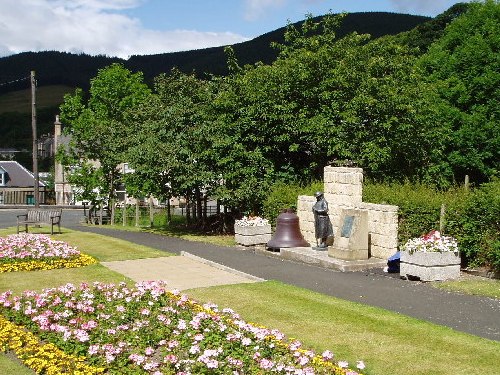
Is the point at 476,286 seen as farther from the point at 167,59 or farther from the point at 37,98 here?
the point at 37,98

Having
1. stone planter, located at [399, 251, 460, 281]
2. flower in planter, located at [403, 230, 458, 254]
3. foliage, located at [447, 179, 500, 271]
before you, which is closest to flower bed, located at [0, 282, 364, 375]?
stone planter, located at [399, 251, 460, 281]

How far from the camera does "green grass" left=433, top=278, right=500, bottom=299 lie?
39.8 feet

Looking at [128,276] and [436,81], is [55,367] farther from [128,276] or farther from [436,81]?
[436,81]

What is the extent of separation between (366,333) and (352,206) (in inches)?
348

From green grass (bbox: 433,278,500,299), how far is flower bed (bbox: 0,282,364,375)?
17.5 ft

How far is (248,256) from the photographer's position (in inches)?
711

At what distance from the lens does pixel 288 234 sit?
1838 cm

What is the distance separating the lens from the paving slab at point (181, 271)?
A: 13.9 metres

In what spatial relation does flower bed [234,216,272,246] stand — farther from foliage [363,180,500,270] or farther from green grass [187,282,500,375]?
green grass [187,282,500,375]

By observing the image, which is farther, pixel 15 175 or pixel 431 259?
pixel 15 175

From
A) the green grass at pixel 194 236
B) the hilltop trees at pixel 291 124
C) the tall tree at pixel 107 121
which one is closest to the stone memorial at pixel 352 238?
the green grass at pixel 194 236

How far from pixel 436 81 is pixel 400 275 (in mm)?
19939

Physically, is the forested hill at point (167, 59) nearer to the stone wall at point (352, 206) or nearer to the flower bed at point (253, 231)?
the flower bed at point (253, 231)

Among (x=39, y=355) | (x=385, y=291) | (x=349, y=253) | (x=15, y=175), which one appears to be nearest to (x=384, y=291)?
(x=385, y=291)
